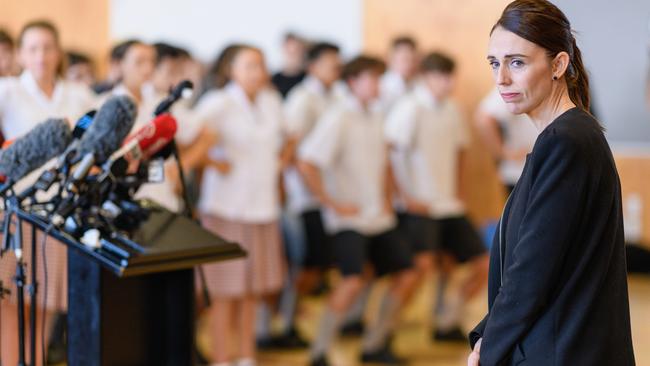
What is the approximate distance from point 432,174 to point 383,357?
3.17 ft

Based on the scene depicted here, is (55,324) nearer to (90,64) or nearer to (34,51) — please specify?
(34,51)

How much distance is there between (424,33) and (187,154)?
10.3ft

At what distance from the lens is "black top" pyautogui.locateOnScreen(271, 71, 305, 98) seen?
20.6 ft

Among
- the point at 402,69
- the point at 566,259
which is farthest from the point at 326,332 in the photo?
the point at 566,259

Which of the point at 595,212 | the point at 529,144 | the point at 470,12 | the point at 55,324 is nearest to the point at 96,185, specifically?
the point at 595,212

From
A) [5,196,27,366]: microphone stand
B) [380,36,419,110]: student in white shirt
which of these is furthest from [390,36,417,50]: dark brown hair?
[5,196,27,366]: microphone stand

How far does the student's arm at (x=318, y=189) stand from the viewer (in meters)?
4.44

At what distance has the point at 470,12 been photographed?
259 inches

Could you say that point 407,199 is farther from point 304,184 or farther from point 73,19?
point 73,19

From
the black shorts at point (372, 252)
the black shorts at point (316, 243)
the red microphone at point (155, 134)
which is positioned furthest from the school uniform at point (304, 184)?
the red microphone at point (155, 134)

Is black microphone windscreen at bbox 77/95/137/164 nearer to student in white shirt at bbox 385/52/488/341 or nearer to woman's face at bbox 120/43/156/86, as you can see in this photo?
woman's face at bbox 120/43/156/86

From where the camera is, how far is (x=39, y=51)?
354 cm

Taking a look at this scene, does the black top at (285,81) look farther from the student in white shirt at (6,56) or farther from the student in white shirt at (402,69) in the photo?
the student in white shirt at (6,56)

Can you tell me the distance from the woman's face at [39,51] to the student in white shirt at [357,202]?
132 centimetres
